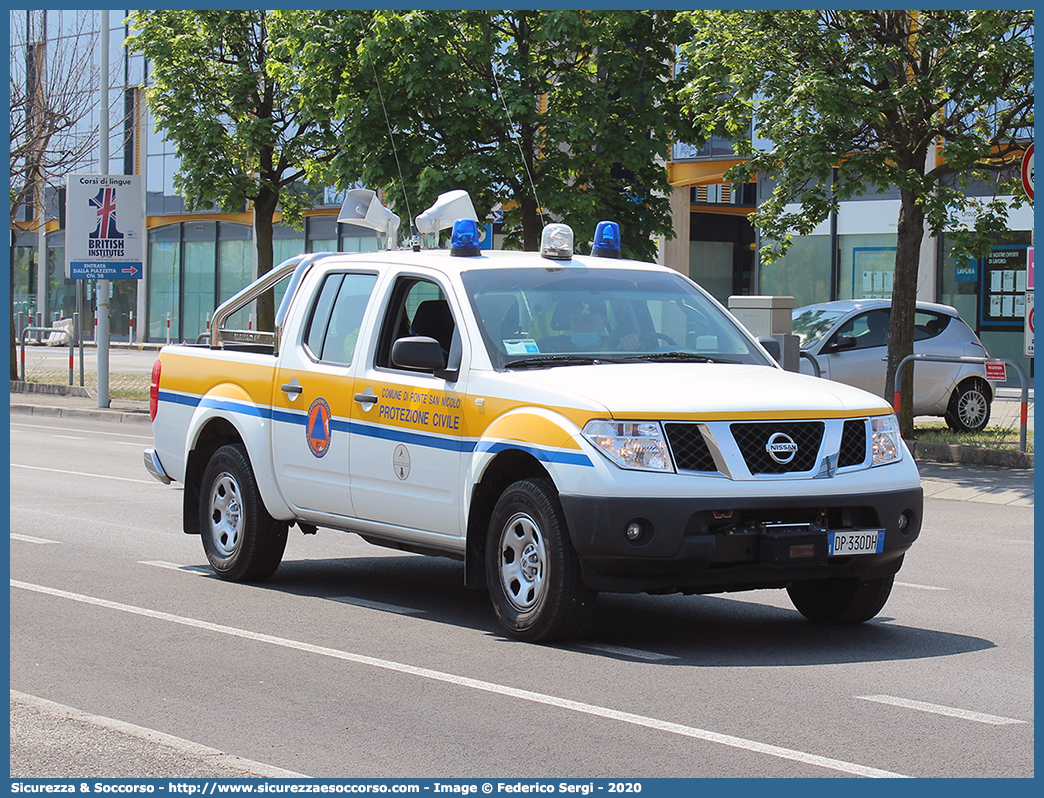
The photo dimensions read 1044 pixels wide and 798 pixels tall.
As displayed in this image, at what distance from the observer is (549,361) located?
25.7 feet

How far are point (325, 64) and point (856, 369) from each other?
796cm

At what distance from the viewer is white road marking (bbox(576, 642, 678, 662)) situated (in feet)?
23.5

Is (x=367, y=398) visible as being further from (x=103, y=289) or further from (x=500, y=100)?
(x=103, y=289)

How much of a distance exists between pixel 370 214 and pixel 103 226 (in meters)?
17.9

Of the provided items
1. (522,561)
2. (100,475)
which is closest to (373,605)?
(522,561)

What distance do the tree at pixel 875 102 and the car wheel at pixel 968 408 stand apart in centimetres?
196

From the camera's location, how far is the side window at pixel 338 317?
879 cm

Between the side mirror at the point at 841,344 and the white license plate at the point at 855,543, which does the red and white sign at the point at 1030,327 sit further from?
the white license plate at the point at 855,543

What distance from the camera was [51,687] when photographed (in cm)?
Answer: 641

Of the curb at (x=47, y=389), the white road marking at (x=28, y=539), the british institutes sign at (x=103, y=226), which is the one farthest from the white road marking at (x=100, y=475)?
the curb at (x=47, y=389)

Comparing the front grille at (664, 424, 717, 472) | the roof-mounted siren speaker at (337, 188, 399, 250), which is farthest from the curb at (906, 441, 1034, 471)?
the front grille at (664, 424, 717, 472)

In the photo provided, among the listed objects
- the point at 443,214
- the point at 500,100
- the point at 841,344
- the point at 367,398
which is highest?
the point at 500,100

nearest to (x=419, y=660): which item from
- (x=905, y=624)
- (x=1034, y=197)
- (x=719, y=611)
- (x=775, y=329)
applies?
(x=719, y=611)

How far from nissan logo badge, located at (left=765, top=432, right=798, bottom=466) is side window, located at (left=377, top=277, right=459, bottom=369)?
2022 mm
